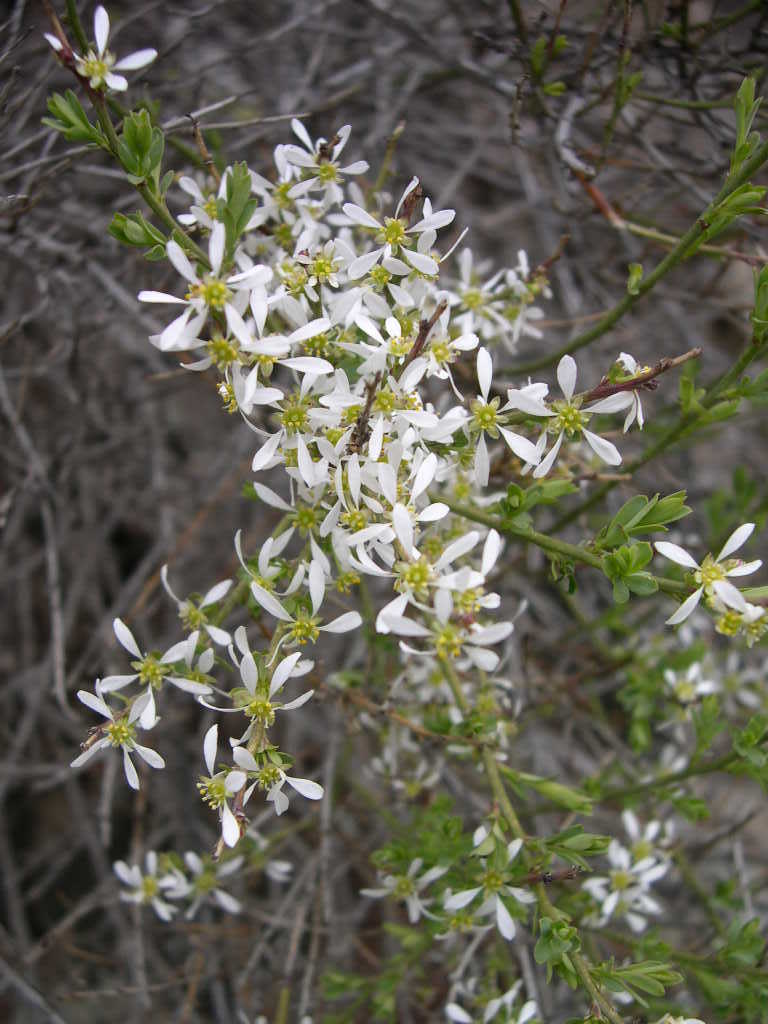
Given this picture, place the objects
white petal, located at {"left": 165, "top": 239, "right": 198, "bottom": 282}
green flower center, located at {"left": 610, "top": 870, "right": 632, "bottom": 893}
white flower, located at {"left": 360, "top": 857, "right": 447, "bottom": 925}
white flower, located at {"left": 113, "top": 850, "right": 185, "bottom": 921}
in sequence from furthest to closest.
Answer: green flower center, located at {"left": 610, "top": 870, "right": 632, "bottom": 893} → white flower, located at {"left": 113, "top": 850, "right": 185, "bottom": 921} → white flower, located at {"left": 360, "top": 857, "right": 447, "bottom": 925} → white petal, located at {"left": 165, "top": 239, "right": 198, "bottom": 282}

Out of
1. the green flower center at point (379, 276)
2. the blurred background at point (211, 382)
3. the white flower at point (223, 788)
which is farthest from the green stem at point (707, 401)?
the white flower at point (223, 788)

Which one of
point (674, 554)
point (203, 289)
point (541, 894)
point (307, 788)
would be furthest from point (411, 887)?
point (203, 289)

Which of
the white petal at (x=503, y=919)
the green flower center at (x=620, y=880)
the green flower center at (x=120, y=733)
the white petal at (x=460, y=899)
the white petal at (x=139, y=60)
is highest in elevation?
the white petal at (x=139, y=60)

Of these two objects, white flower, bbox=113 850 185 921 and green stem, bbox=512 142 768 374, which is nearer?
green stem, bbox=512 142 768 374

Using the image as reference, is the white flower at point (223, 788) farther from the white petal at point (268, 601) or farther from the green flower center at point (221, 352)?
the green flower center at point (221, 352)

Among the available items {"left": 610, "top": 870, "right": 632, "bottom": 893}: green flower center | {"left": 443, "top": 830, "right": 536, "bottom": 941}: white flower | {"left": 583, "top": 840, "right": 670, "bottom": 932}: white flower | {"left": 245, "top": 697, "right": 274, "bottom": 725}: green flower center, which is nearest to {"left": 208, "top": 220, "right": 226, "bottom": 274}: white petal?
{"left": 245, "top": 697, "right": 274, "bottom": 725}: green flower center

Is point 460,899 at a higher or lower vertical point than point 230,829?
lower

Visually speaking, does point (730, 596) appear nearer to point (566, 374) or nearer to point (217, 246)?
point (566, 374)

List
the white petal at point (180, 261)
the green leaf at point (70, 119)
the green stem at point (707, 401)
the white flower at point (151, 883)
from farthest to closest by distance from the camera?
1. the white flower at point (151, 883)
2. the green stem at point (707, 401)
3. the green leaf at point (70, 119)
4. the white petal at point (180, 261)

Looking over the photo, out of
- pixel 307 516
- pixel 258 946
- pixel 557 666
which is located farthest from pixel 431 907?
pixel 557 666

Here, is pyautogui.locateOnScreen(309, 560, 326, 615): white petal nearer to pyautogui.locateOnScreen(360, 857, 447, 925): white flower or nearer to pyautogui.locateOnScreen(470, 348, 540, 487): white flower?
pyautogui.locateOnScreen(470, 348, 540, 487): white flower
